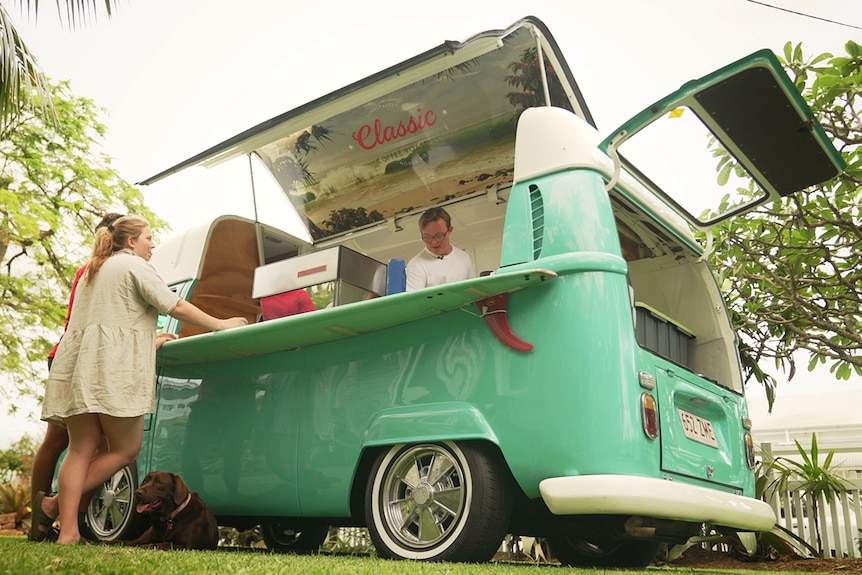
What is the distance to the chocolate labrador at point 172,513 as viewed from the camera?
4.66m

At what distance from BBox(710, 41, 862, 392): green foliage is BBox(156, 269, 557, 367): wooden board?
11.8 feet

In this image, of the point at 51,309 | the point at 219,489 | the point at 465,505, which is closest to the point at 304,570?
the point at 465,505

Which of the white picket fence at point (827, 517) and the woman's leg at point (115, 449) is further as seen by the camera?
the white picket fence at point (827, 517)

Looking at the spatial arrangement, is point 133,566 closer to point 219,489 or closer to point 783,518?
Result: point 219,489

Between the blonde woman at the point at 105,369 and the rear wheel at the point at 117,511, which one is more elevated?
the blonde woman at the point at 105,369

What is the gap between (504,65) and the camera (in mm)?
5445

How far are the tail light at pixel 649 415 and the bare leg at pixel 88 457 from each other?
2.83 m

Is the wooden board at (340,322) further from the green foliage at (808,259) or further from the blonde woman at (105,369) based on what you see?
the green foliage at (808,259)

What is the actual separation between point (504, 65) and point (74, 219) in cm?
1404

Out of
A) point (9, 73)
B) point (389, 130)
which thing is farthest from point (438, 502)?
point (9, 73)

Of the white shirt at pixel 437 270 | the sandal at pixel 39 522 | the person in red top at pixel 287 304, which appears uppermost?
the white shirt at pixel 437 270

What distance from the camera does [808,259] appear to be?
749cm

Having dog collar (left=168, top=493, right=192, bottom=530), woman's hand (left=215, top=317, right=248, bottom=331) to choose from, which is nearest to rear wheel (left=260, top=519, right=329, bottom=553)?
dog collar (left=168, top=493, right=192, bottom=530)

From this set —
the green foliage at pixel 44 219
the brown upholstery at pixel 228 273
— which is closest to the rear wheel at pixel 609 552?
the brown upholstery at pixel 228 273
